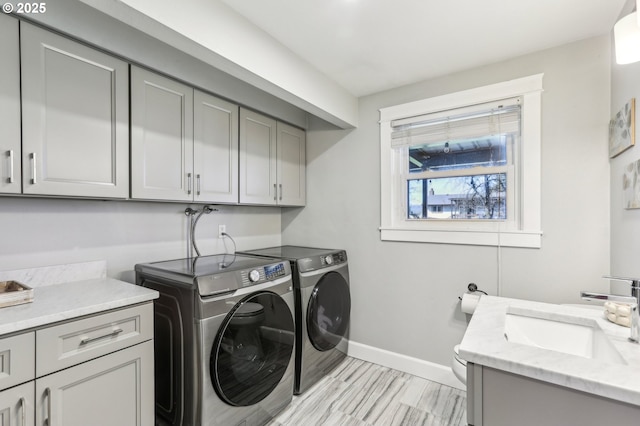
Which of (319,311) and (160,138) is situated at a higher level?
(160,138)

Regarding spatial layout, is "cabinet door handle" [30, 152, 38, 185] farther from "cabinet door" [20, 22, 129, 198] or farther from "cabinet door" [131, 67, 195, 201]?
"cabinet door" [131, 67, 195, 201]

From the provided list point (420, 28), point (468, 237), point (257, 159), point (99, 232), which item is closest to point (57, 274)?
point (99, 232)

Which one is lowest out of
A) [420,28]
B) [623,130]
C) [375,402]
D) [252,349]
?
[375,402]

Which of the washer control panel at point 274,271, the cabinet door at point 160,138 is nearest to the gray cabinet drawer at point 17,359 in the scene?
the cabinet door at point 160,138

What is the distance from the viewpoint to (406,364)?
246 cm

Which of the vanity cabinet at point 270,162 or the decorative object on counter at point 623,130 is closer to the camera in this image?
the decorative object on counter at point 623,130

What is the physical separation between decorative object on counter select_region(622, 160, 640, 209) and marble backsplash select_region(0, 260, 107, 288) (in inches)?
110

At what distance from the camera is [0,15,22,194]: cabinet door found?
1.25 meters

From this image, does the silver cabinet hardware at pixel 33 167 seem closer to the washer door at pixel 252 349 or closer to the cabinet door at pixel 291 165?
the washer door at pixel 252 349

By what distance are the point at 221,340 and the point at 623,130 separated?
2.31 metres

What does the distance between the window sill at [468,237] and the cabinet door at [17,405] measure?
2229 millimetres

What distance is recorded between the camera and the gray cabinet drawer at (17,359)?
1.02 metres

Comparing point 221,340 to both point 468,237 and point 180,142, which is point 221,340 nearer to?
point 180,142

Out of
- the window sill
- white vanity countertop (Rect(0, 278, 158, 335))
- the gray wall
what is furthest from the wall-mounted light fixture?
white vanity countertop (Rect(0, 278, 158, 335))
